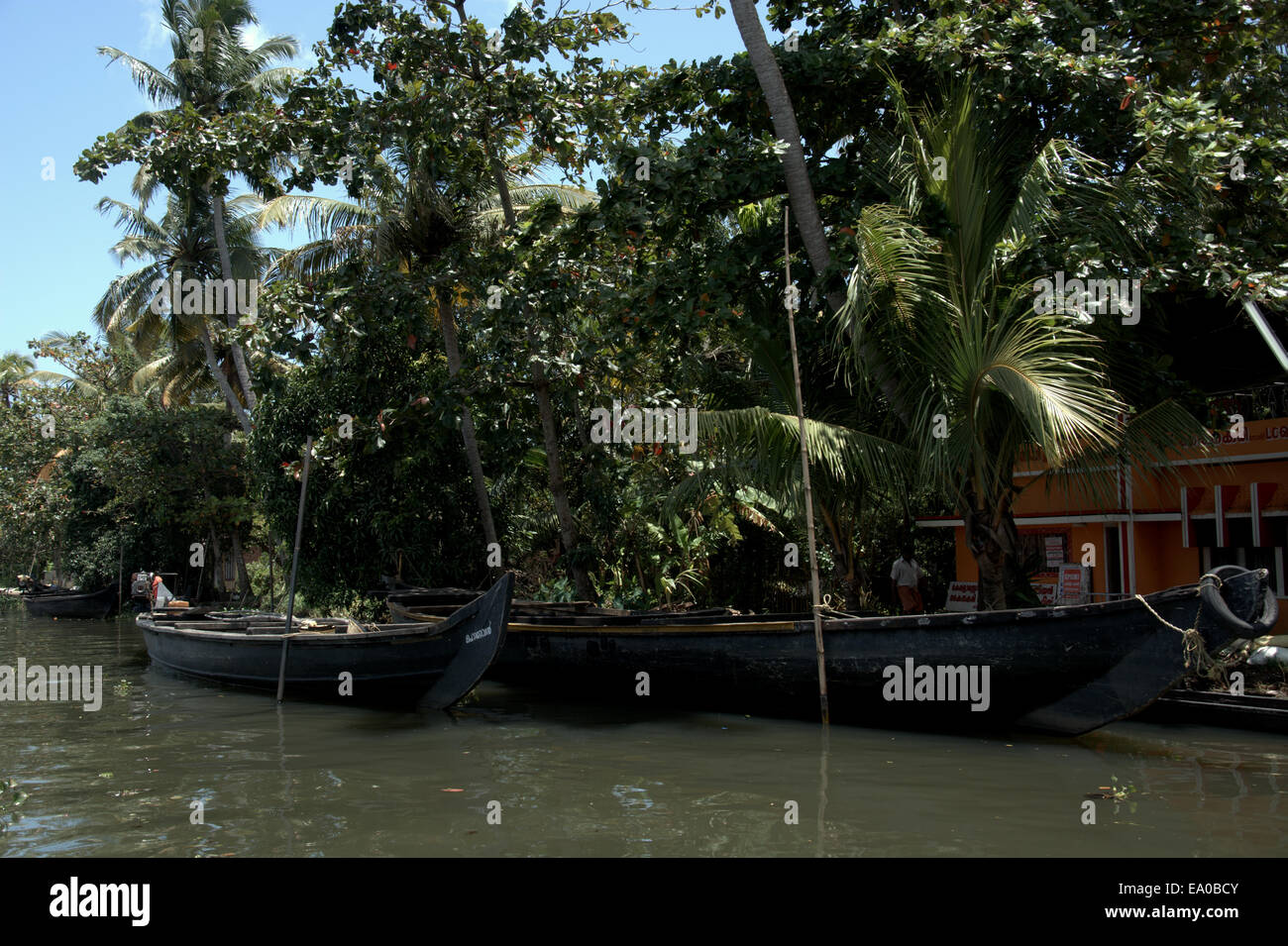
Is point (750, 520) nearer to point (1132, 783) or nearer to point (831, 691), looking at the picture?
point (831, 691)

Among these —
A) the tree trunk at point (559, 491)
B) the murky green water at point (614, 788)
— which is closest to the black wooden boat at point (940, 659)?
the murky green water at point (614, 788)

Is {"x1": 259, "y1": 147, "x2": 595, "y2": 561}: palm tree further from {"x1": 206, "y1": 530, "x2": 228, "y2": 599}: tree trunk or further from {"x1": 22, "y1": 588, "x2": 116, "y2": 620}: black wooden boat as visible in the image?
{"x1": 22, "y1": 588, "x2": 116, "y2": 620}: black wooden boat

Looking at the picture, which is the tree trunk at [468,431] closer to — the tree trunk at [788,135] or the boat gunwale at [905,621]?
the boat gunwale at [905,621]

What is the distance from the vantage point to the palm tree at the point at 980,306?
30.1 ft

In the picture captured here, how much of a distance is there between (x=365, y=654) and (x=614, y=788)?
4.74 metres

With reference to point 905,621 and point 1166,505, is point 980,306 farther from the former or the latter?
point 1166,505

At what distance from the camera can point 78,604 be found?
28.9 meters

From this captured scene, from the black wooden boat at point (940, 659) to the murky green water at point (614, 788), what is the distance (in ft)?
0.97

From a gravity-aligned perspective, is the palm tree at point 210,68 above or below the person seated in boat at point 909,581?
above

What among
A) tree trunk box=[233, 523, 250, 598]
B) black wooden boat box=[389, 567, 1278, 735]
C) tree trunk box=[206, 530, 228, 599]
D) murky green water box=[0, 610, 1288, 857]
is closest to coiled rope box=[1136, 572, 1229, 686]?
black wooden boat box=[389, 567, 1278, 735]

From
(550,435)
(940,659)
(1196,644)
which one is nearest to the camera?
(1196,644)

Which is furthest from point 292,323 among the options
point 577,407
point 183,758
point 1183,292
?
point 1183,292

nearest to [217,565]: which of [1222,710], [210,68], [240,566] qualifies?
[240,566]

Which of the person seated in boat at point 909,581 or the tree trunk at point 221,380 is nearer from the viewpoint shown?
the person seated in boat at point 909,581
